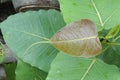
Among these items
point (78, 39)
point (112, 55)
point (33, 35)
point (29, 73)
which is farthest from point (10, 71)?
point (78, 39)

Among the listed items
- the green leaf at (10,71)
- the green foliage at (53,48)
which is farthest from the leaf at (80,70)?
the green leaf at (10,71)

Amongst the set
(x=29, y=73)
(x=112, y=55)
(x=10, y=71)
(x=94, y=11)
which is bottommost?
(x=10, y=71)

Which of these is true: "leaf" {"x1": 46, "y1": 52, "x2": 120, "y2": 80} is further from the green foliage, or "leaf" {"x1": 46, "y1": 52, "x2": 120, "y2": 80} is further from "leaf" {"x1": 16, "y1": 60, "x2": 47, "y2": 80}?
"leaf" {"x1": 16, "y1": 60, "x2": 47, "y2": 80}

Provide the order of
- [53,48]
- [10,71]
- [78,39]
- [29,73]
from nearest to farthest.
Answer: [78,39] < [53,48] < [29,73] < [10,71]

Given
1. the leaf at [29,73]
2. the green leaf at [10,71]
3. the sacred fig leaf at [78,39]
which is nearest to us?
the sacred fig leaf at [78,39]

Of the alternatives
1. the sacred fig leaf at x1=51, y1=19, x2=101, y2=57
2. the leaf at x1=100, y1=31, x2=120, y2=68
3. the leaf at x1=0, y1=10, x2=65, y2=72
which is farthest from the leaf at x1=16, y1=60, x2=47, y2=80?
the sacred fig leaf at x1=51, y1=19, x2=101, y2=57

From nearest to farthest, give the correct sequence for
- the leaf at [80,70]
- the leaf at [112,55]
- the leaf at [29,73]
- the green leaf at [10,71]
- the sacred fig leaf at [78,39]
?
1. the sacred fig leaf at [78,39]
2. the leaf at [80,70]
3. the leaf at [112,55]
4. the leaf at [29,73]
5. the green leaf at [10,71]

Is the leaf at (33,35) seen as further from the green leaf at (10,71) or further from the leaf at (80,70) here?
the green leaf at (10,71)

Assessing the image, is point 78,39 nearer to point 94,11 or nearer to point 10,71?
point 94,11
